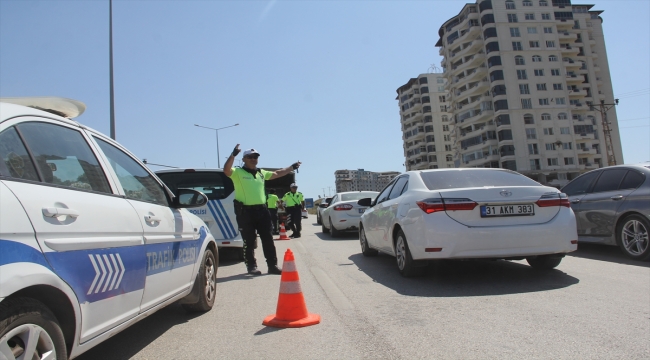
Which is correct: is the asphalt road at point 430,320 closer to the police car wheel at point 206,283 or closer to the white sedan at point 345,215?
the police car wheel at point 206,283

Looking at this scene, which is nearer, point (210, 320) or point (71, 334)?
point (71, 334)

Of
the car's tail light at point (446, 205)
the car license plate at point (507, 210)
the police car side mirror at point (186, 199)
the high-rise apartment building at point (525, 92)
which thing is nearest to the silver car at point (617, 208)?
the car license plate at point (507, 210)

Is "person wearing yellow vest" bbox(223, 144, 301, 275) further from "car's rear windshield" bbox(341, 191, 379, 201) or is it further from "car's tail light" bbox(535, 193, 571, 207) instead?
"car's rear windshield" bbox(341, 191, 379, 201)

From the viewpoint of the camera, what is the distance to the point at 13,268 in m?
1.95

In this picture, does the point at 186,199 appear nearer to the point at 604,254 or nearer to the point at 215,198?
the point at 215,198

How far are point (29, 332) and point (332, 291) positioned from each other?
159 inches

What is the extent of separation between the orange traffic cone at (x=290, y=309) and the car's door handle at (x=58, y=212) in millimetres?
2286

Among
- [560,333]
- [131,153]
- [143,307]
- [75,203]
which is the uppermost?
[131,153]

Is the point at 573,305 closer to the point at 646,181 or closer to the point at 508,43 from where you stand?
the point at 646,181

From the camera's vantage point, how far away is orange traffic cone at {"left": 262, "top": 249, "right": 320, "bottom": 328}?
4316 mm

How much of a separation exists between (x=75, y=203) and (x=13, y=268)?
65cm

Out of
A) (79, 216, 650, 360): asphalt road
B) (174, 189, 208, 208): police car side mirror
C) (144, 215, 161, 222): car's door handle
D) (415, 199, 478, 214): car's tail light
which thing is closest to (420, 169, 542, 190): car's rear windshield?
(415, 199, 478, 214): car's tail light

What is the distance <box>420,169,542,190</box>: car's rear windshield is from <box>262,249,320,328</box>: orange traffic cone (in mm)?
2530

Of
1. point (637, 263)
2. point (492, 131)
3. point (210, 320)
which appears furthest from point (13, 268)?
point (492, 131)
